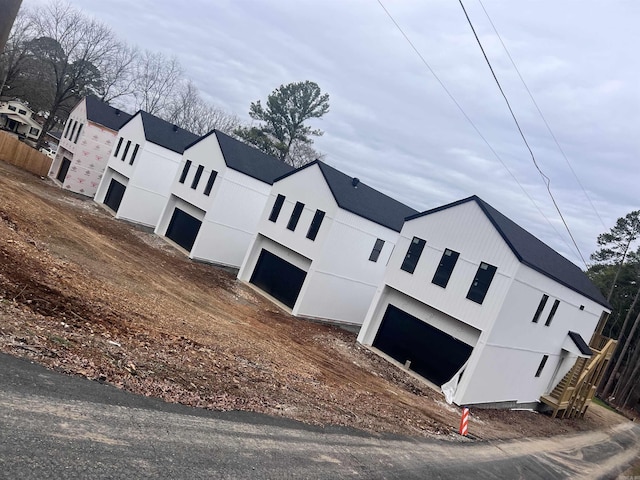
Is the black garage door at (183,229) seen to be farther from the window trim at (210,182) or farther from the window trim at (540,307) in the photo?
the window trim at (540,307)

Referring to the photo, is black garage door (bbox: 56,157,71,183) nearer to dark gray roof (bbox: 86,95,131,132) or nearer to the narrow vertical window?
dark gray roof (bbox: 86,95,131,132)

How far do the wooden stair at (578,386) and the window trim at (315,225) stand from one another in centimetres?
1652

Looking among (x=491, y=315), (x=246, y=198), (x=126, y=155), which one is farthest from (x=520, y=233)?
(x=126, y=155)

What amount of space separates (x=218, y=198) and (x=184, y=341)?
21425 mm

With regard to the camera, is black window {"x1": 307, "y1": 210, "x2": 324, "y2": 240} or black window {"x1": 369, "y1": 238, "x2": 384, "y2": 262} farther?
black window {"x1": 369, "y1": 238, "x2": 384, "y2": 262}

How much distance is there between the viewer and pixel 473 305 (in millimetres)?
21109

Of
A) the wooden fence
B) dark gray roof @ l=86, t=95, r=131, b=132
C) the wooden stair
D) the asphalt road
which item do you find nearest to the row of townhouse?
the wooden stair

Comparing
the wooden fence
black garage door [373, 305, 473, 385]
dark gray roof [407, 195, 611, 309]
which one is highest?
dark gray roof [407, 195, 611, 309]

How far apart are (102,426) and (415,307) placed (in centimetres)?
1867

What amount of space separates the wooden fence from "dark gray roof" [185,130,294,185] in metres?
24.4

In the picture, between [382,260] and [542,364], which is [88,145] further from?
[542,364]

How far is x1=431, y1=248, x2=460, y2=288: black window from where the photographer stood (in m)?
22.2

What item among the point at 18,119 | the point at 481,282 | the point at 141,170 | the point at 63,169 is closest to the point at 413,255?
the point at 481,282

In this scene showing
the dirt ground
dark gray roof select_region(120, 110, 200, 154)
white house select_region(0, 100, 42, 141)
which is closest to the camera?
the dirt ground
